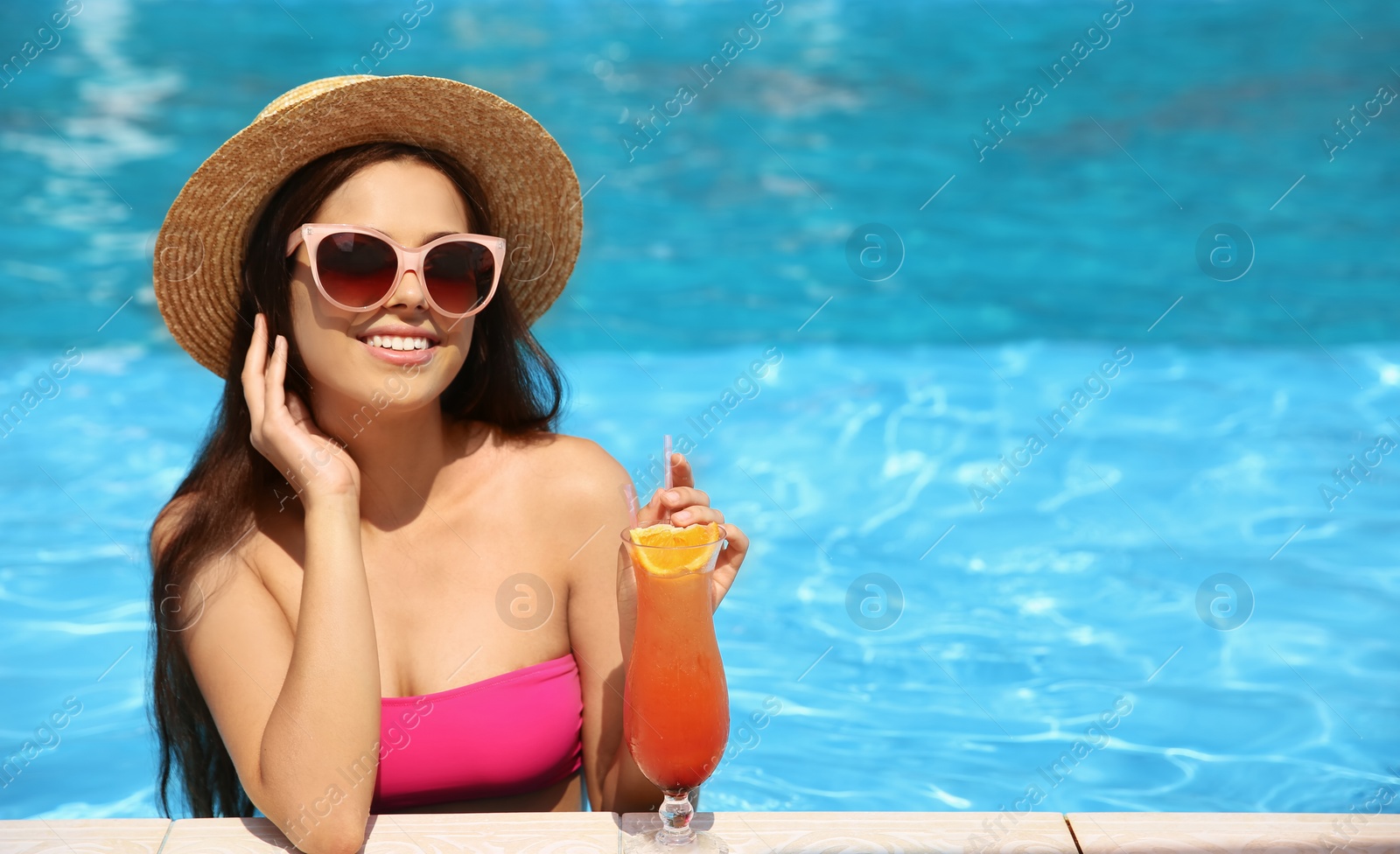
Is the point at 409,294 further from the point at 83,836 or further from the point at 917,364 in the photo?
the point at 917,364

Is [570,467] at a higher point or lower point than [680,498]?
higher

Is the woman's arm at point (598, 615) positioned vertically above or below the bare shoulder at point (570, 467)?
below

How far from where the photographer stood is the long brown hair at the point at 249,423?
2.32 metres

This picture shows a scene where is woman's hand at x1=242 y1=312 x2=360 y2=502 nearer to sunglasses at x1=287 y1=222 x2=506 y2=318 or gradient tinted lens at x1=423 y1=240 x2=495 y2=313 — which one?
sunglasses at x1=287 y1=222 x2=506 y2=318

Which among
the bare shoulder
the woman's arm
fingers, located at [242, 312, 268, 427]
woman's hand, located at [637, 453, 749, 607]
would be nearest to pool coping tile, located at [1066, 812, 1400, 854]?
woman's hand, located at [637, 453, 749, 607]

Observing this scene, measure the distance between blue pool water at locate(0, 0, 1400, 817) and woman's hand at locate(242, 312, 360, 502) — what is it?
9.42ft

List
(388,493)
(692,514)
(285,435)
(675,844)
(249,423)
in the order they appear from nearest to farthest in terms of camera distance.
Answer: (675,844), (692,514), (285,435), (249,423), (388,493)

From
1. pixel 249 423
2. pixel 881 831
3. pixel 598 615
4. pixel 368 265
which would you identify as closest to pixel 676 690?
pixel 881 831

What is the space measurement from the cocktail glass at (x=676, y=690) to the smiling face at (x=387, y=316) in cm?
60

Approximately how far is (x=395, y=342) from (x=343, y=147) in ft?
1.32

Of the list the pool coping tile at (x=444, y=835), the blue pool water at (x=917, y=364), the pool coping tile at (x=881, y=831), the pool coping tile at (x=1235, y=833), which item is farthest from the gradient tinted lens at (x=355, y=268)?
the blue pool water at (x=917, y=364)

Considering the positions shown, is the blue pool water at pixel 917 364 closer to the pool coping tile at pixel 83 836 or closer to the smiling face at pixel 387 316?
the smiling face at pixel 387 316

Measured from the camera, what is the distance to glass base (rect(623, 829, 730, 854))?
5.81ft

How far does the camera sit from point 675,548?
5.90 feet
